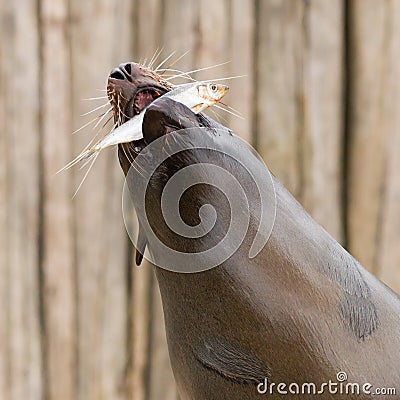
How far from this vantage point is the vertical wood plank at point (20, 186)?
91.8 inches

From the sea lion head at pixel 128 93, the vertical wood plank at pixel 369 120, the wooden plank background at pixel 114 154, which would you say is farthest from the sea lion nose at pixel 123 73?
the vertical wood plank at pixel 369 120

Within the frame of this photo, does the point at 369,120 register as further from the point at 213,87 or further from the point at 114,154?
the point at 213,87

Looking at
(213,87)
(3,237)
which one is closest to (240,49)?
(3,237)

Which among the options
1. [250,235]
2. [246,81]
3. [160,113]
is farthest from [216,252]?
[246,81]

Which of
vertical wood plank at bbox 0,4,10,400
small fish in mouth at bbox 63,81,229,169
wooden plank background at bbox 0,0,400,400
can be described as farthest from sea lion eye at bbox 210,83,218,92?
vertical wood plank at bbox 0,4,10,400

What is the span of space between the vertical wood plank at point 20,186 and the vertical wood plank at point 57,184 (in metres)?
0.03

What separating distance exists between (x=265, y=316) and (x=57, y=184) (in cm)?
164

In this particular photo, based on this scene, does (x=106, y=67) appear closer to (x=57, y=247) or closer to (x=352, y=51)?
(x=57, y=247)

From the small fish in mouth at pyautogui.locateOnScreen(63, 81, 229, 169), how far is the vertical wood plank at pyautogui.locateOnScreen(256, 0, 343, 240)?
5.05 feet

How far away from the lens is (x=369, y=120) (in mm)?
2398

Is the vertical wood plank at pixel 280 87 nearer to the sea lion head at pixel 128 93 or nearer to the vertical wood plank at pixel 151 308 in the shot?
the vertical wood plank at pixel 151 308

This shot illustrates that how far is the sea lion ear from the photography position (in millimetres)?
792

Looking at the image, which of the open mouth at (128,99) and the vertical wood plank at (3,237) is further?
the vertical wood plank at (3,237)

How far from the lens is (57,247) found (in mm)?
2369
